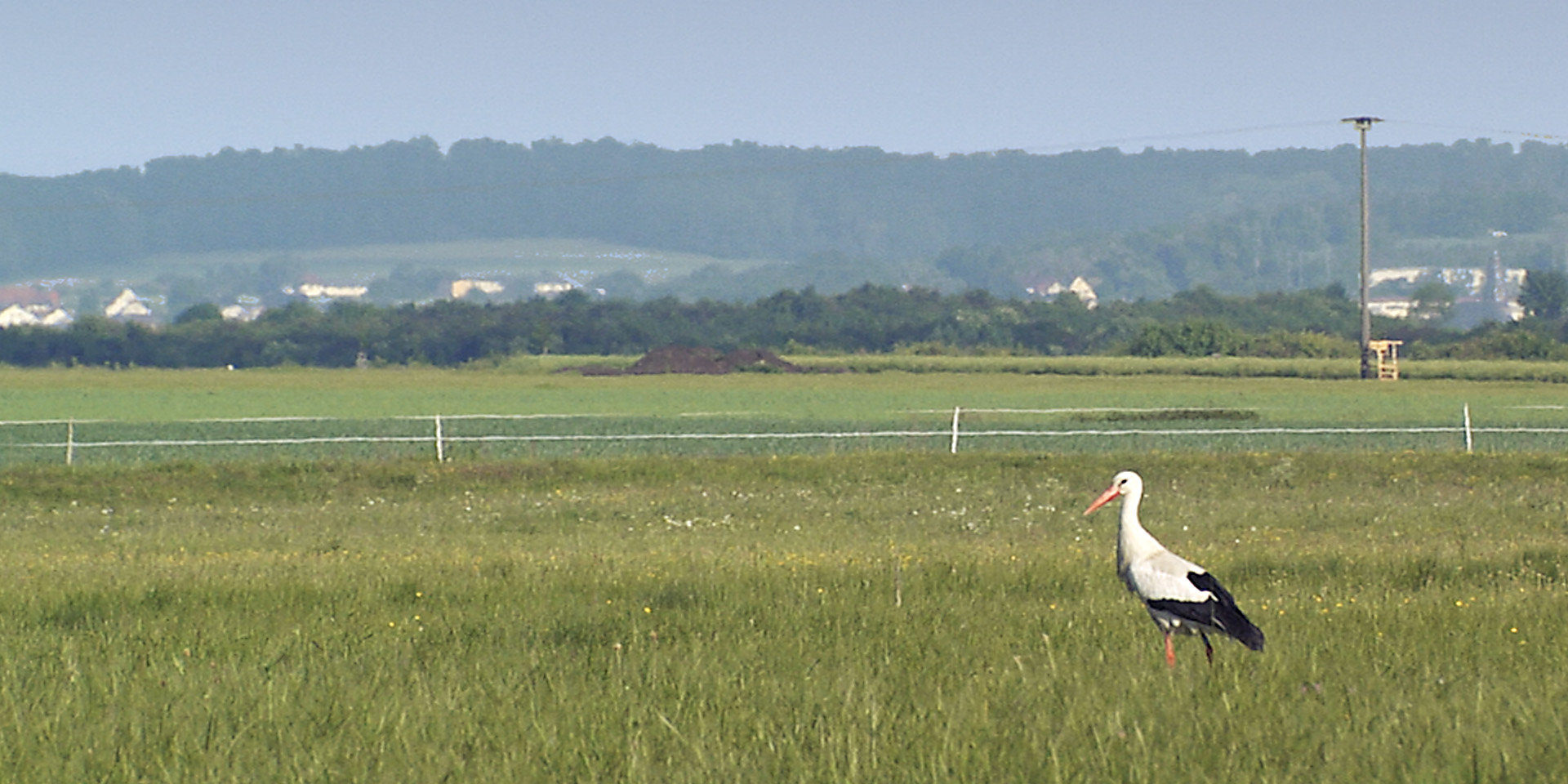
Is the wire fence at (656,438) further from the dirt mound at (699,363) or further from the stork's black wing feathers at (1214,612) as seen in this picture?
the dirt mound at (699,363)

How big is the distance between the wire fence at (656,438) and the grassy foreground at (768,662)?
53.1 ft

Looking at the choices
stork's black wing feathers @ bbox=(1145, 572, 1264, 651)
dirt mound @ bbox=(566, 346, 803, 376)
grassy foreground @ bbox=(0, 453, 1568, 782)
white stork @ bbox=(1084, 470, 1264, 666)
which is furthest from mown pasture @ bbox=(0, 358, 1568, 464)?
stork's black wing feathers @ bbox=(1145, 572, 1264, 651)

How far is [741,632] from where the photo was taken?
1160 centimetres

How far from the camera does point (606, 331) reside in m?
161

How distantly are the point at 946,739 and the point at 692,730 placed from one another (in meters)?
1.34

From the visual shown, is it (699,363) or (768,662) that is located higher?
(768,662)

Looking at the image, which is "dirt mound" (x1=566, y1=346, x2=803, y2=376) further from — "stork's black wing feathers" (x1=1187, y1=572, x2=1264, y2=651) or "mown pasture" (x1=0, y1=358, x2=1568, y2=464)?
"stork's black wing feathers" (x1=1187, y1=572, x2=1264, y2=651)

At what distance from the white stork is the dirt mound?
3586 inches

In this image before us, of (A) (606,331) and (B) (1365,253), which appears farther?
(A) (606,331)

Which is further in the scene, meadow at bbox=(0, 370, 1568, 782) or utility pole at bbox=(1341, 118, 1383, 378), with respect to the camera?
utility pole at bbox=(1341, 118, 1383, 378)

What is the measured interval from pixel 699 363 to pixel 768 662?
93868mm

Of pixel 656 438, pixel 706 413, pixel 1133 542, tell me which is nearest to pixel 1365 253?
pixel 706 413

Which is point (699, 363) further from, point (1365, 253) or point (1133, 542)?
Answer: point (1133, 542)

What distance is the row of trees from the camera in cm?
14788
